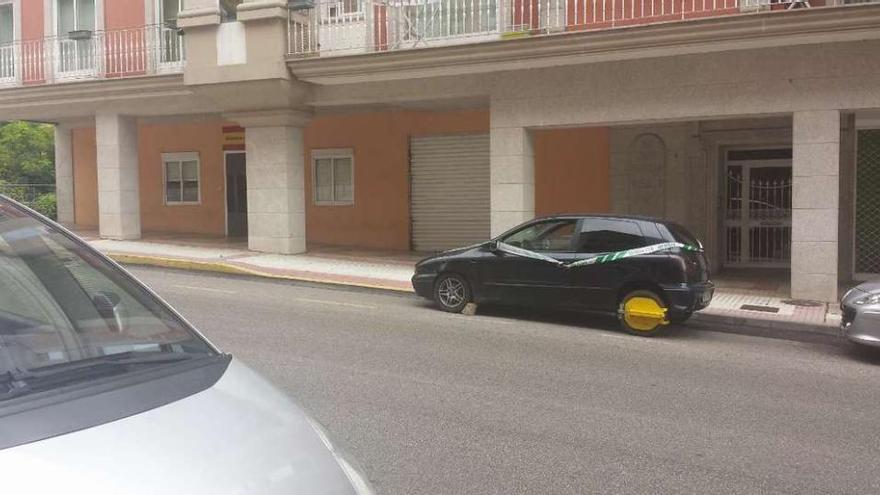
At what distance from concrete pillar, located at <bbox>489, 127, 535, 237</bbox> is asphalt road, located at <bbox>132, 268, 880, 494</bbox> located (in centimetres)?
378

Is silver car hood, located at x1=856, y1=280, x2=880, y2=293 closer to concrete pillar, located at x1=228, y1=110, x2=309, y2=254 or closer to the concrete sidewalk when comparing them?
the concrete sidewalk

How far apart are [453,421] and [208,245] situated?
14.0 metres

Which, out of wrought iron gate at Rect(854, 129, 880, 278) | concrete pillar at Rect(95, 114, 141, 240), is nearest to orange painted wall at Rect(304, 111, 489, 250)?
concrete pillar at Rect(95, 114, 141, 240)

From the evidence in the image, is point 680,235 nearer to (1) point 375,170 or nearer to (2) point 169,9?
(1) point 375,170

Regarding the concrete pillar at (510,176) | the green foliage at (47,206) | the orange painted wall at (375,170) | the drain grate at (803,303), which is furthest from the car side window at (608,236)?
the green foliage at (47,206)

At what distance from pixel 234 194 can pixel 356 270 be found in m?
7.94

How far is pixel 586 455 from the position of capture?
5.07 meters

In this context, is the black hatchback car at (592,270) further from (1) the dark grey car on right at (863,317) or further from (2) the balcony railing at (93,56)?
(2) the balcony railing at (93,56)

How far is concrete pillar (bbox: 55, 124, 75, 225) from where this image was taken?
2352 centimetres

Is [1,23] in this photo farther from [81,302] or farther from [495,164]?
[81,302]

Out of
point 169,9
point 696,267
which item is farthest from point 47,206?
point 696,267

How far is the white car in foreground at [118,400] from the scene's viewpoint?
1.91 metres

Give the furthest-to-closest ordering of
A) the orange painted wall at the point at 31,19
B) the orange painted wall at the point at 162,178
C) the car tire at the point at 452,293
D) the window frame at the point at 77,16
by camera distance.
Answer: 1. the orange painted wall at the point at 162,178
2. the orange painted wall at the point at 31,19
3. the window frame at the point at 77,16
4. the car tire at the point at 452,293

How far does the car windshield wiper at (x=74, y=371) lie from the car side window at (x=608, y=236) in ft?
26.0
